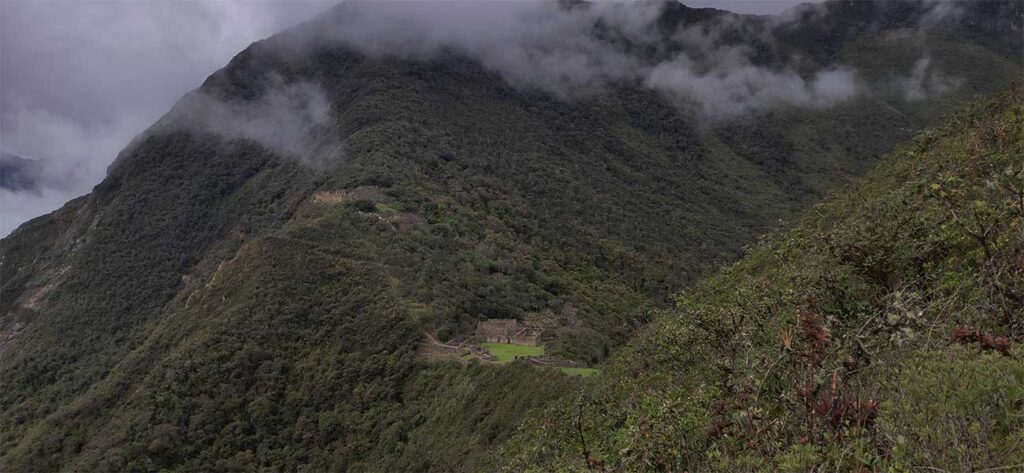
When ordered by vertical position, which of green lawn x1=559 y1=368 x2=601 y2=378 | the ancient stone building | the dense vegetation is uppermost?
the dense vegetation

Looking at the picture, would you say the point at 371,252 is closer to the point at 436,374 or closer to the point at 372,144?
the point at 436,374

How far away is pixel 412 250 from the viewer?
46.3 metres

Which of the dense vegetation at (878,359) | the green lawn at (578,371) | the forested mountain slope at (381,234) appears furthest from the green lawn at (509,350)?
the dense vegetation at (878,359)

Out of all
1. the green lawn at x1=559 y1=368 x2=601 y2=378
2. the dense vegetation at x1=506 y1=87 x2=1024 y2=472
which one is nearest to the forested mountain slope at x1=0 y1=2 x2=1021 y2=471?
the green lawn at x1=559 y1=368 x2=601 y2=378

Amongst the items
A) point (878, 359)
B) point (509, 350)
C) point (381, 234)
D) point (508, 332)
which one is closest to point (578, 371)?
point (509, 350)

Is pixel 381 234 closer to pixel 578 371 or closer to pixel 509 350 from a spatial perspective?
pixel 509 350

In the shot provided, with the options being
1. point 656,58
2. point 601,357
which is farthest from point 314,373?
point 656,58

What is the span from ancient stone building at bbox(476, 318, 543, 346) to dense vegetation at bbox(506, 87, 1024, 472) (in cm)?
2480

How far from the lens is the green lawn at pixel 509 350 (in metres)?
33.0

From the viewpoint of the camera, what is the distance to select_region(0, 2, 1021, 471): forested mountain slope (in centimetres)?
3422

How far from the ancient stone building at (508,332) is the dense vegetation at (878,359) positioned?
24.8 m

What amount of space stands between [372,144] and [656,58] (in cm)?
9562

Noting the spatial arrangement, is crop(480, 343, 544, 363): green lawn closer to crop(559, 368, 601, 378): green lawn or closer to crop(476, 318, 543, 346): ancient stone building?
crop(476, 318, 543, 346): ancient stone building

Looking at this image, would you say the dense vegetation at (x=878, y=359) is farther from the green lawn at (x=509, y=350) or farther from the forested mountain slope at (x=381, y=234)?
the green lawn at (x=509, y=350)
